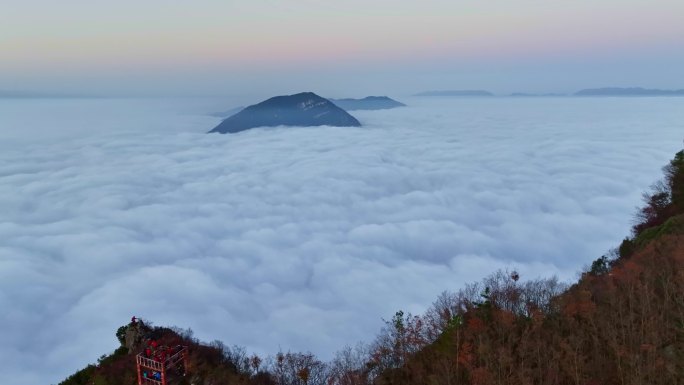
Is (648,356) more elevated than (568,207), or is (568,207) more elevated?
(648,356)

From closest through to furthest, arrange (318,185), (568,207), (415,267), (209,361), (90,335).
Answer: (209,361), (90,335), (415,267), (568,207), (318,185)

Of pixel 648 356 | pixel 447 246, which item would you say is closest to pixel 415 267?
pixel 447 246

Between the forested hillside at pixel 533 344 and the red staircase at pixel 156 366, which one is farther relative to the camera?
the red staircase at pixel 156 366

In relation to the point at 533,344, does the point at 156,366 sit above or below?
below

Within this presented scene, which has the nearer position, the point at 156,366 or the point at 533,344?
the point at 533,344

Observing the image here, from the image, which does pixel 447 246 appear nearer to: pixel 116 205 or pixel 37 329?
pixel 37 329

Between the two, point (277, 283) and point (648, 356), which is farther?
point (277, 283)

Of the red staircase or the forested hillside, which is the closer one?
the forested hillside

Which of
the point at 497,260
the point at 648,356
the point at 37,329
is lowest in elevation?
the point at 37,329
